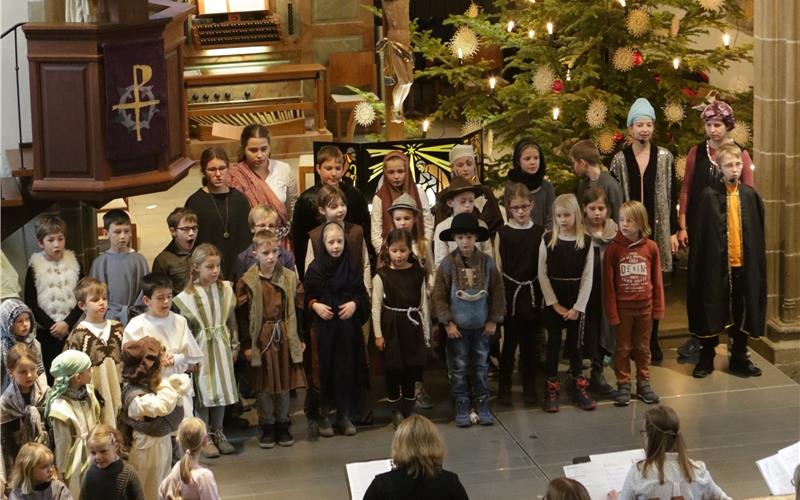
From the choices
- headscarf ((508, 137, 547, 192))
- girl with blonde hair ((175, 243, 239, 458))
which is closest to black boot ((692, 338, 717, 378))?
headscarf ((508, 137, 547, 192))

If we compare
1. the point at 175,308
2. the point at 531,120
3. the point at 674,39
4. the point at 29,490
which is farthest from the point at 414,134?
the point at 29,490

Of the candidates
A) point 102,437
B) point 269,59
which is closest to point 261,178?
point 102,437

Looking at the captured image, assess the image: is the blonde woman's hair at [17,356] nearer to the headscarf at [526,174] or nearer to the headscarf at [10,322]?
the headscarf at [10,322]

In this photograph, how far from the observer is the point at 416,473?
694cm

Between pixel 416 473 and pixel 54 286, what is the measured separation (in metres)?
3.64

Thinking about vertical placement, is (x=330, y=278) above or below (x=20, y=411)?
above

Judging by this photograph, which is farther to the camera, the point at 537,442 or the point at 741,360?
the point at 741,360

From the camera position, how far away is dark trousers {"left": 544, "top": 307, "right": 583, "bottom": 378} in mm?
10359

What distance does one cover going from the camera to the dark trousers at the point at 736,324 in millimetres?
11055

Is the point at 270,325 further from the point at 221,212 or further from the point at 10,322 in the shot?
the point at 10,322

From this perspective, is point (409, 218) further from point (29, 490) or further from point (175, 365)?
point (29, 490)

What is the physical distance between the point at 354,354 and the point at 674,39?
426 centimetres

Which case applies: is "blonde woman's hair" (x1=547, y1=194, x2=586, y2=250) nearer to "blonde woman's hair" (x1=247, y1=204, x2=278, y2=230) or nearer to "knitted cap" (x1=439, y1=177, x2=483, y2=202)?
"knitted cap" (x1=439, y1=177, x2=483, y2=202)

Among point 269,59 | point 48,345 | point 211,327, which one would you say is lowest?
point 48,345
